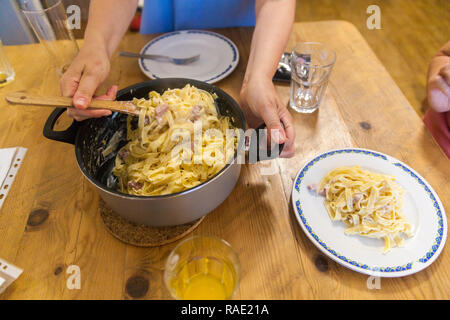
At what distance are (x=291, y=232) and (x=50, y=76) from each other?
4.14ft

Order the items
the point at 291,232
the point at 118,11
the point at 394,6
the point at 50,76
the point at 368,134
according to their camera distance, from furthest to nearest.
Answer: the point at 394,6 → the point at 50,76 → the point at 118,11 → the point at 368,134 → the point at 291,232

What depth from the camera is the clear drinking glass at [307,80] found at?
1194 mm

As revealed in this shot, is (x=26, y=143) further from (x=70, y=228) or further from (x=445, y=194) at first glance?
(x=445, y=194)

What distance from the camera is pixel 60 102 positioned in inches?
33.4

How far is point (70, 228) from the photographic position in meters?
0.92

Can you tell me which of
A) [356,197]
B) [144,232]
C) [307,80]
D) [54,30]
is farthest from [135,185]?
[54,30]

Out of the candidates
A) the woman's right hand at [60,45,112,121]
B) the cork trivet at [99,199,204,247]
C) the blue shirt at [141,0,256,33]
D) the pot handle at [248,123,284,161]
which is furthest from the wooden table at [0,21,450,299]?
the blue shirt at [141,0,256,33]

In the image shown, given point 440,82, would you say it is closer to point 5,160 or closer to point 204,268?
point 204,268

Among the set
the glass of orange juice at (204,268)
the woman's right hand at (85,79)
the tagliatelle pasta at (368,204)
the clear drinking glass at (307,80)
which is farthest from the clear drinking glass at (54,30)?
the tagliatelle pasta at (368,204)

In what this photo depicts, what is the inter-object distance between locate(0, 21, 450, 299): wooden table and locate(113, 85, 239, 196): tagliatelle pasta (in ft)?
0.46

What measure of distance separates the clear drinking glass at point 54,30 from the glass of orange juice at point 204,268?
3.57 feet

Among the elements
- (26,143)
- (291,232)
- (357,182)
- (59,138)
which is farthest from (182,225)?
(26,143)

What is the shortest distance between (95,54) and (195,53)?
483 millimetres

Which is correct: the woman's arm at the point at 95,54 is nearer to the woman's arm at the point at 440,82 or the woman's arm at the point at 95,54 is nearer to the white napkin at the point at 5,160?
the white napkin at the point at 5,160
